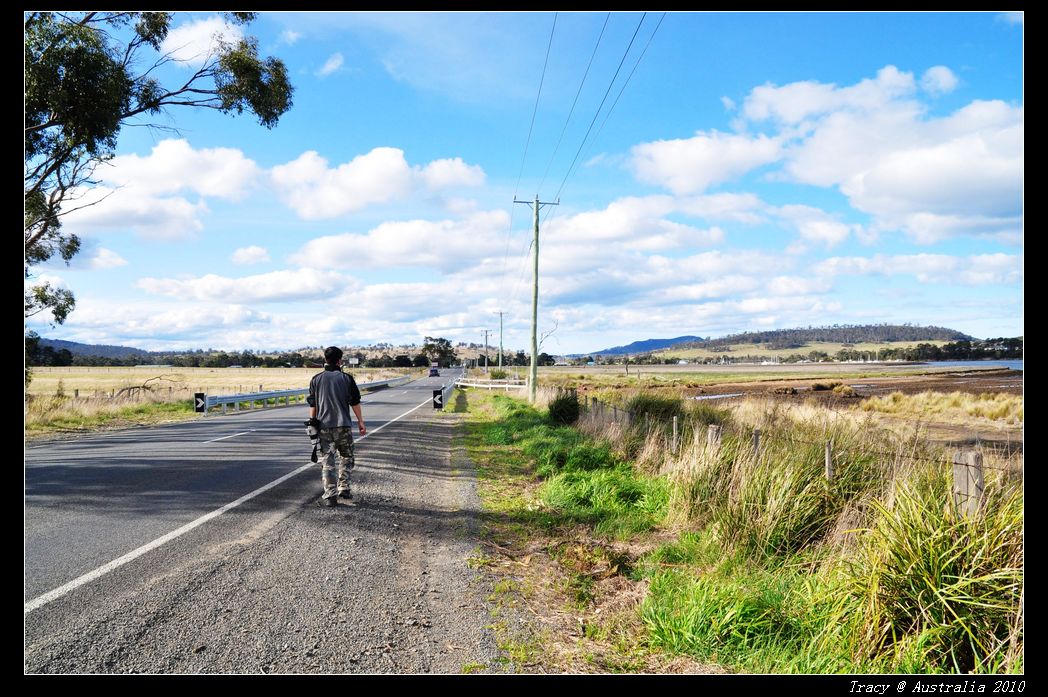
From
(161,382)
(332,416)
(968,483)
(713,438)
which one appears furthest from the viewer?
(161,382)

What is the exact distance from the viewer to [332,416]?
762cm

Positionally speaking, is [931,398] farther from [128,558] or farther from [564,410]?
[128,558]

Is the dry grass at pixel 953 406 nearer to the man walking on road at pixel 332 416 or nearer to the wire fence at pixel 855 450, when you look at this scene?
the wire fence at pixel 855 450

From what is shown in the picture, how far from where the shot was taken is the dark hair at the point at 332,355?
25.0 feet

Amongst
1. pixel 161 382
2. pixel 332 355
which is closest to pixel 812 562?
pixel 332 355

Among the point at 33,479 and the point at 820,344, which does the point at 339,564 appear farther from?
the point at 820,344

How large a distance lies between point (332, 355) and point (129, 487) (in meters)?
3.73

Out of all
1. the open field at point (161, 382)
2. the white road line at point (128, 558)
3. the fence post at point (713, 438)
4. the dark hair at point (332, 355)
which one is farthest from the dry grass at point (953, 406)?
the open field at point (161, 382)

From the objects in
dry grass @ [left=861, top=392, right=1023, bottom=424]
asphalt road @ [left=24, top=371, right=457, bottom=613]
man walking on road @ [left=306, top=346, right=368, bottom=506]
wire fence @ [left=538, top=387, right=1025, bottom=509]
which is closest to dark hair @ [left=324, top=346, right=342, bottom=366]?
man walking on road @ [left=306, top=346, right=368, bottom=506]

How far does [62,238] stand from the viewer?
2148cm

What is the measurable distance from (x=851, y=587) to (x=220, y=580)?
15.2ft

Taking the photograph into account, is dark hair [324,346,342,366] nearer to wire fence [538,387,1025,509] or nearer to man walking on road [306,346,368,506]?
man walking on road [306,346,368,506]

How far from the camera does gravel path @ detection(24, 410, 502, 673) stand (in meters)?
3.46

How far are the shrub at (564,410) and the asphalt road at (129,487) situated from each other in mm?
5994
